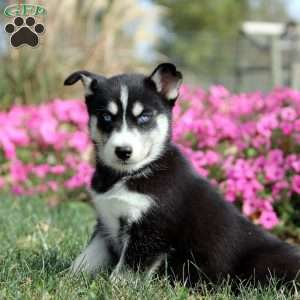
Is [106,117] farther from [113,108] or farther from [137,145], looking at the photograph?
[137,145]

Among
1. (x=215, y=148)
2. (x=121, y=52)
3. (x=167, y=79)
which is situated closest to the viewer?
(x=167, y=79)

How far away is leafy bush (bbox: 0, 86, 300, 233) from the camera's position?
553cm

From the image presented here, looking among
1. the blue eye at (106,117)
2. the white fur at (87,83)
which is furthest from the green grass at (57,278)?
the white fur at (87,83)

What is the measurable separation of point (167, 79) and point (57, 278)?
1352mm

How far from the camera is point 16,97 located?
10414 mm

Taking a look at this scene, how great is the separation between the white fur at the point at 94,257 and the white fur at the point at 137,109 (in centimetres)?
81

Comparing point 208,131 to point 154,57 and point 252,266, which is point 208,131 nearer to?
point 252,266

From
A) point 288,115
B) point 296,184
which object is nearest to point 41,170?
point 288,115

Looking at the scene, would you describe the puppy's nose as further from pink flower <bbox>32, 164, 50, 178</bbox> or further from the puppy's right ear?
pink flower <bbox>32, 164, 50, 178</bbox>

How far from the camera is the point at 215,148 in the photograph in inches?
256
